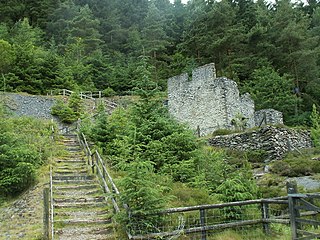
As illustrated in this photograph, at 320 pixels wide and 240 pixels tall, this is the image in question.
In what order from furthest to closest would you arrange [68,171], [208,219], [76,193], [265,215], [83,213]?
[68,171] → [76,193] → [83,213] → [265,215] → [208,219]

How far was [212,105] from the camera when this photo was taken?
24.0 metres

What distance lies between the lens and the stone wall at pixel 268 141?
18891 millimetres

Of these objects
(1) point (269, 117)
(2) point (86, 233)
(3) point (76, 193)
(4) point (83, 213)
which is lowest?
(2) point (86, 233)

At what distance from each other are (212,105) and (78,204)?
15735 millimetres

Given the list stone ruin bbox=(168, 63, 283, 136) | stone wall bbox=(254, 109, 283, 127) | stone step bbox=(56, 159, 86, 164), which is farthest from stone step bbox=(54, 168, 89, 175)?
stone wall bbox=(254, 109, 283, 127)

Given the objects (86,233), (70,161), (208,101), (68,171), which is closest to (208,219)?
(86,233)

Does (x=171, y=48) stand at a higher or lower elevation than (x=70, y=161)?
higher

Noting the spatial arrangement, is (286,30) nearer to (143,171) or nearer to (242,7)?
(242,7)

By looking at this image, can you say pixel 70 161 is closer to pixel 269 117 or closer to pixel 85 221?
pixel 85 221

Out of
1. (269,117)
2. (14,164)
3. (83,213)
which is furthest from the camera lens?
(269,117)

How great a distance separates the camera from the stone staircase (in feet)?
26.5

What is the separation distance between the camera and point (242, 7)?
151 feet

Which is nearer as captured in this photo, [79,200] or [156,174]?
[79,200]

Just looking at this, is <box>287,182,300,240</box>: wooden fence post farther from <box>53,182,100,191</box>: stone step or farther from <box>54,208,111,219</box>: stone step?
<box>53,182,100,191</box>: stone step
